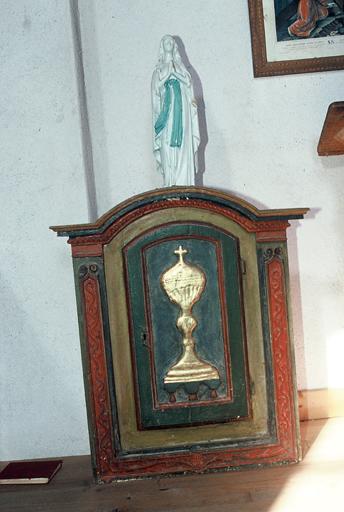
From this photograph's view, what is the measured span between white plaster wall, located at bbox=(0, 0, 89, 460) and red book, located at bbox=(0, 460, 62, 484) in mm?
127

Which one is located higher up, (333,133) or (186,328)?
(333,133)

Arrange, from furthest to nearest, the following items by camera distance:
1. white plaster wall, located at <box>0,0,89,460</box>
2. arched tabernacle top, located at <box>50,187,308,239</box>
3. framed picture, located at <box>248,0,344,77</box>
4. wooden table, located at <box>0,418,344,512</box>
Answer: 1. framed picture, located at <box>248,0,344,77</box>
2. white plaster wall, located at <box>0,0,89,460</box>
3. arched tabernacle top, located at <box>50,187,308,239</box>
4. wooden table, located at <box>0,418,344,512</box>

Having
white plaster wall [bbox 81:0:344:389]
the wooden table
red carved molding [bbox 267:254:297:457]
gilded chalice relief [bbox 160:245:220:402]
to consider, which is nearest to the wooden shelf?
white plaster wall [bbox 81:0:344:389]

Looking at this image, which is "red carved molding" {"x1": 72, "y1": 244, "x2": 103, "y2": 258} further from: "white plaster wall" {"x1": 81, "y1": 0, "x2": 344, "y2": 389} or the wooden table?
the wooden table

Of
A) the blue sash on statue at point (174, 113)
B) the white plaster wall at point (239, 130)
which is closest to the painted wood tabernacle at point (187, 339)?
the blue sash on statue at point (174, 113)

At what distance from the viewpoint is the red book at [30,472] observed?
261 centimetres

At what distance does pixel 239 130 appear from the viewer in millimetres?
3246

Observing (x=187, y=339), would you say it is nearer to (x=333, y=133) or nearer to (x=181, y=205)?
(x=181, y=205)

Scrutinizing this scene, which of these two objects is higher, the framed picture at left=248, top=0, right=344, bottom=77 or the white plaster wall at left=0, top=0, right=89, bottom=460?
the framed picture at left=248, top=0, right=344, bottom=77

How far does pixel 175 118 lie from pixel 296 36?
100cm

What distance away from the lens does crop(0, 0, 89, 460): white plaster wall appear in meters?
2.87

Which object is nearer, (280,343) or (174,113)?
(280,343)

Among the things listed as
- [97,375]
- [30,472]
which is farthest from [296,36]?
[30,472]

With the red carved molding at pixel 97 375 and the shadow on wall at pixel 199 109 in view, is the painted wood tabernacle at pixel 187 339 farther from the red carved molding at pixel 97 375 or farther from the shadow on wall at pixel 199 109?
the shadow on wall at pixel 199 109
